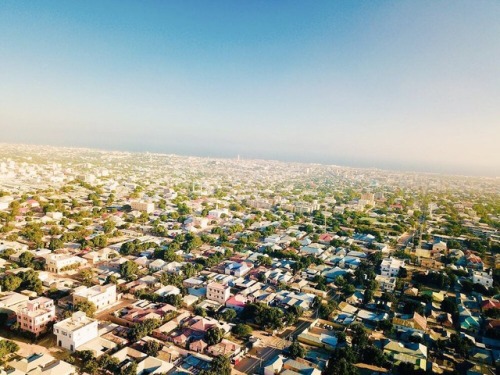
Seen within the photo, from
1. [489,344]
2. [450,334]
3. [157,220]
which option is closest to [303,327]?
[450,334]

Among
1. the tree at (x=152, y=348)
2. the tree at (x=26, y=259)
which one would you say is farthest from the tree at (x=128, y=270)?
the tree at (x=152, y=348)

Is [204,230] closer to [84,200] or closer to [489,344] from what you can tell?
[84,200]

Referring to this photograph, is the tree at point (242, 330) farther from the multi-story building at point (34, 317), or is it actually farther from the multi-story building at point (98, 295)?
the multi-story building at point (34, 317)

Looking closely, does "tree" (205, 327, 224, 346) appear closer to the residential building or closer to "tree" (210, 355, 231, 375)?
"tree" (210, 355, 231, 375)

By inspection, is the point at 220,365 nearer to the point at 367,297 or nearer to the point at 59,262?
the point at 367,297

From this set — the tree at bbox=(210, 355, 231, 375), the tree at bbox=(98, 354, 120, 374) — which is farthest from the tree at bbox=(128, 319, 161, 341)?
the tree at bbox=(210, 355, 231, 375)

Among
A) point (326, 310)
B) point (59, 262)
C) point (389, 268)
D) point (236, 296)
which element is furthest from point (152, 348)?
point (389, 268)
